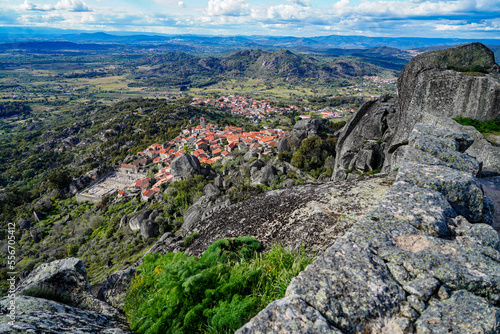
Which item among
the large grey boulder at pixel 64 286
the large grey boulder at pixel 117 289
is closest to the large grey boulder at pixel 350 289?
the large grey boulder at pixel 64 286

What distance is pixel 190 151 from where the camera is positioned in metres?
53.9

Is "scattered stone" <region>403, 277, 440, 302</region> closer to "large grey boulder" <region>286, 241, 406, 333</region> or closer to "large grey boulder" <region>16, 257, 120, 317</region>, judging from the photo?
"large grey boulder" <region>286, 241, 406, 333</region>

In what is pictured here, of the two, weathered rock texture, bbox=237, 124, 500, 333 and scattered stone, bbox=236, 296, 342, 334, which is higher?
weathered rock texture, bbox=237, 124, 500, 333

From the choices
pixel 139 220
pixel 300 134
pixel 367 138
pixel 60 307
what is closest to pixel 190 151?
pixel 300 134

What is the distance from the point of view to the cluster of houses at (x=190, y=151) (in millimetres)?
42094

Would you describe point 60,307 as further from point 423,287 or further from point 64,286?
point 423,287

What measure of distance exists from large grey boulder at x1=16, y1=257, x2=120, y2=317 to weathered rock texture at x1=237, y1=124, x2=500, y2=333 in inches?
189

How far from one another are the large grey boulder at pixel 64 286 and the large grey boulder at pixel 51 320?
24.1 inches

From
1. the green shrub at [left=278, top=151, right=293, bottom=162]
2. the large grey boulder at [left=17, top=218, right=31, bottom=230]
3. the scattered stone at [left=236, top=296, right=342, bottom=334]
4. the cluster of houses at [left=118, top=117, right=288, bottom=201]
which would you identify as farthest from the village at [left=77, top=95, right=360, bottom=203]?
the scattered stone at [left=236, top=296, right=342, bottom=334]

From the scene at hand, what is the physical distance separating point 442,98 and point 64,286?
712 inches

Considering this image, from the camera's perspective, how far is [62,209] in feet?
146

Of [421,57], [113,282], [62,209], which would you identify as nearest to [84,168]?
[62,209]

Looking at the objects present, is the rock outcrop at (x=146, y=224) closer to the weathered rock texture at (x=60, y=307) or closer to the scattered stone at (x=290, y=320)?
the weathered rock texture at (x=60, y=307)

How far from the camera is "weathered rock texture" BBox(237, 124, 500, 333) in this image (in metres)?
2.61
